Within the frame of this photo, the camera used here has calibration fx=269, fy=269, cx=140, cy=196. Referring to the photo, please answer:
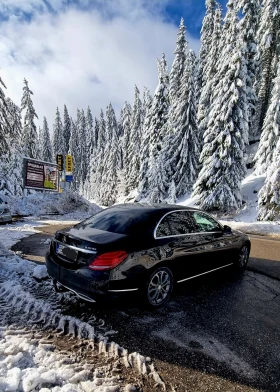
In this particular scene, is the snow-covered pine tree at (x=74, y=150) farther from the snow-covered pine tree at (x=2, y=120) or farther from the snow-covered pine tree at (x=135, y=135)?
the snow-covered pine tree at (x=2, y=120)

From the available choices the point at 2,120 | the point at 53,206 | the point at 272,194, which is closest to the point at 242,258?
the point at 2,120

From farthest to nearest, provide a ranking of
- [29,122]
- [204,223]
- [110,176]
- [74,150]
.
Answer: [74,150], [110,176], [29,122], [204,223]

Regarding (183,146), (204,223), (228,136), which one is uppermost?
(183,146)

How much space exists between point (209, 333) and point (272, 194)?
16.4 metres

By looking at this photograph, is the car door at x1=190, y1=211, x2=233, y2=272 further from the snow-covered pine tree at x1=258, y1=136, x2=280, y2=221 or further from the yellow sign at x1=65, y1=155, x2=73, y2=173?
the yellow sign at x1=65, y1=155, x2=73, y2=173

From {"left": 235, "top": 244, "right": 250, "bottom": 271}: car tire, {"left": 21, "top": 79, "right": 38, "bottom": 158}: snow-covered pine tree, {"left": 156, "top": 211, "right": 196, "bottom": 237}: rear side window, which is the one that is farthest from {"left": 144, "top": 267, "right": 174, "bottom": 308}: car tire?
{"left": 21, "top": 79, "right": 38, "bottom": 158}: snow-covered pine tree

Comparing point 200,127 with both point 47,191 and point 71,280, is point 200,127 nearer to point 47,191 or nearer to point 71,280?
point 47,191

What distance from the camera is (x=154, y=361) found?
3.22m

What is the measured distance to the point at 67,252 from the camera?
14.2 feet

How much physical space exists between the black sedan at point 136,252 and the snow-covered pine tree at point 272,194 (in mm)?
13180

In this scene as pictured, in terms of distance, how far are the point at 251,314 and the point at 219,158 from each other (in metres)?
19.1

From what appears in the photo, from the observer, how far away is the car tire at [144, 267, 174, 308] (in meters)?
4.34

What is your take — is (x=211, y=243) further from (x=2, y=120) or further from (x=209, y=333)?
(x=2, y=120)

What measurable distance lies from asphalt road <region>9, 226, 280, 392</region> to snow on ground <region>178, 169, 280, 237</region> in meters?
9.58
